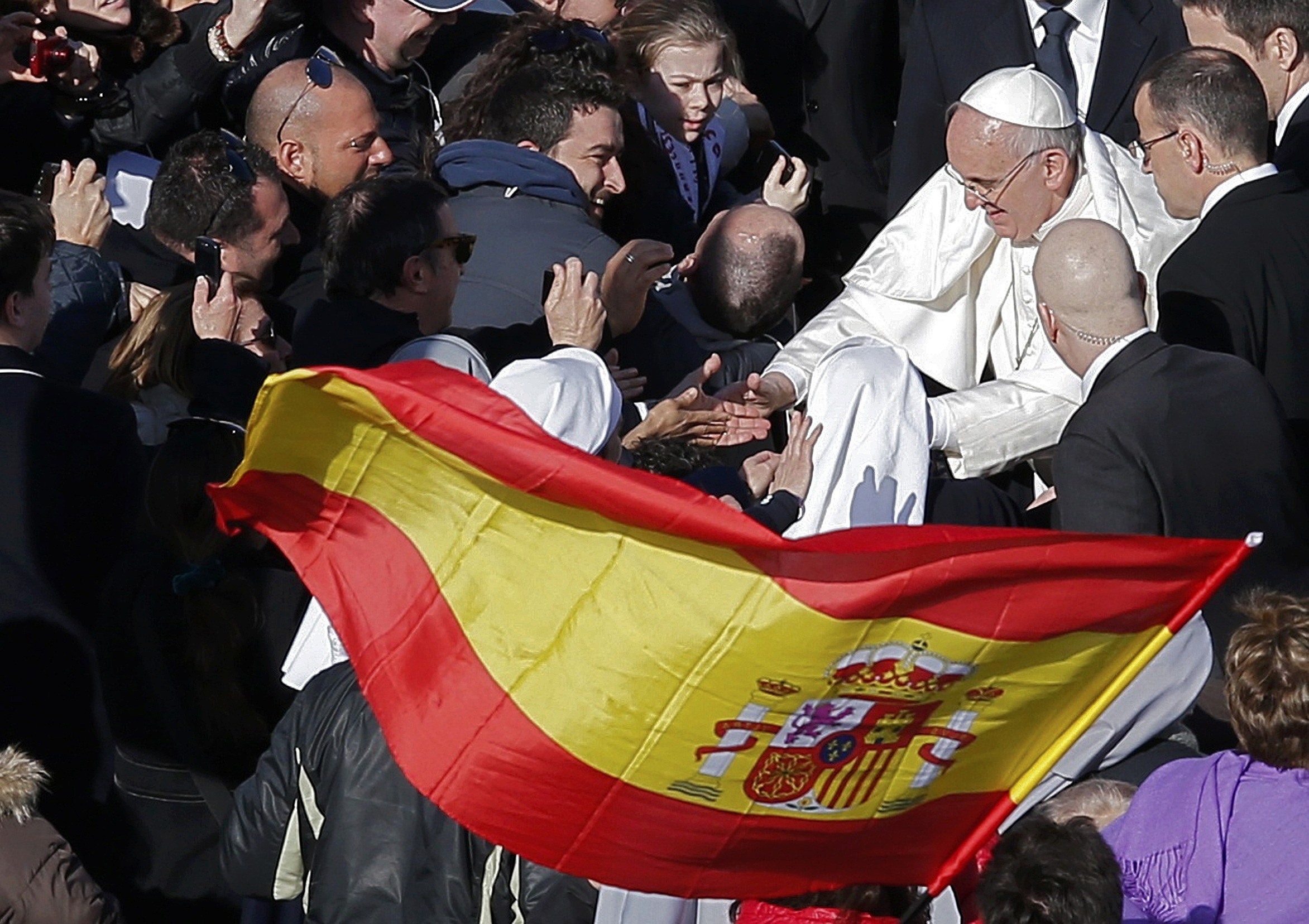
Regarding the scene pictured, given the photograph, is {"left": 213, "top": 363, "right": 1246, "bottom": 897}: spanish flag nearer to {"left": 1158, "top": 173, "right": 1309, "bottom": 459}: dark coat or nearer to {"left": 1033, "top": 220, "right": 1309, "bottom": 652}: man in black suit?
{"left": 1033, "top": 220, "right": 1309, "bottom": 652}: man in black suit

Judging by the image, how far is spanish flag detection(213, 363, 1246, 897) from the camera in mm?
2951

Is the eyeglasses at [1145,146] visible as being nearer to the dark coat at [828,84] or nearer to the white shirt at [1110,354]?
the white shirt at [1110,354]

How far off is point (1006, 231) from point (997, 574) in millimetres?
2640

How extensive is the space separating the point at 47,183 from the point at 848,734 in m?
3.13

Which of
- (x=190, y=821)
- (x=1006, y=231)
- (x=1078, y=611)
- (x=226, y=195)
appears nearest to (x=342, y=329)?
(x=226, y=195)

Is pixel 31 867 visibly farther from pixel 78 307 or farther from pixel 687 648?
pixel 78 307

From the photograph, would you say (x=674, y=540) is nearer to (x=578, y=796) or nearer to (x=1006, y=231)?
(x=578, y=796)

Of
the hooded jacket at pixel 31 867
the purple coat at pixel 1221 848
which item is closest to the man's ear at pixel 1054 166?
the purple coat at pixel 1221 848

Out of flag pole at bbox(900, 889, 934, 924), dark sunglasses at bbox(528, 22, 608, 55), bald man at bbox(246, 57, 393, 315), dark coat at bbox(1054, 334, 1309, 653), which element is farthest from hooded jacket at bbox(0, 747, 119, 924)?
dark sunglasses at bbox(528, 22, 608, 55)

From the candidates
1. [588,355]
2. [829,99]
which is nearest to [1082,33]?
[829,99]

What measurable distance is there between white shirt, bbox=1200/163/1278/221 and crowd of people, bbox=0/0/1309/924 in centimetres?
2

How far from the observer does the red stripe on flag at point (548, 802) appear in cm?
316

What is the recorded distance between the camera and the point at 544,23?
5809 millimetres

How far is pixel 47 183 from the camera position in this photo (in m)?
5.31
